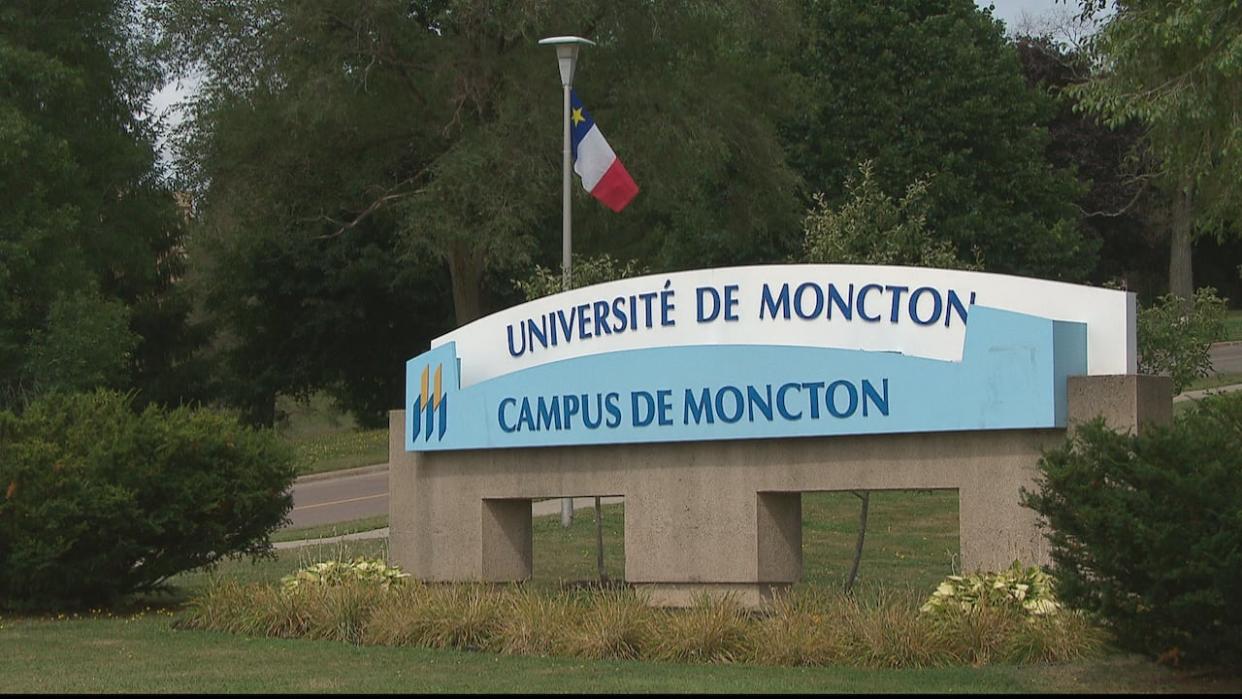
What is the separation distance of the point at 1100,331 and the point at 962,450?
1.40 m

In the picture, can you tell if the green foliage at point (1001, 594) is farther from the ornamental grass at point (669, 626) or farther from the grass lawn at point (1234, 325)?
the grass lawn at point (1234, 325)

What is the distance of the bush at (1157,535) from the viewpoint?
1041 cm

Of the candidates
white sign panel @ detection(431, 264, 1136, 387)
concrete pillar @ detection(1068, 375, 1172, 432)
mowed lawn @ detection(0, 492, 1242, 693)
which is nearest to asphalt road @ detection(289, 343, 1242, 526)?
mowed lawn @ detection(0, 492, 1242, 693)

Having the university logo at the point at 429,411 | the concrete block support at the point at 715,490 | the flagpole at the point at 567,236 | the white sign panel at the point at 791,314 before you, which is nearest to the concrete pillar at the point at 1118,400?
the concrete block support at the point at 715,490

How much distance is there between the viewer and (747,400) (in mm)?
14695

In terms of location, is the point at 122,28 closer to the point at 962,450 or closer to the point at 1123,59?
the point at 1123,59

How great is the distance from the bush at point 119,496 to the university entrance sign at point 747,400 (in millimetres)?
1583

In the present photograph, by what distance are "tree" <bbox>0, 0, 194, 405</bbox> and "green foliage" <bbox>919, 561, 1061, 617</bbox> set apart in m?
25.3

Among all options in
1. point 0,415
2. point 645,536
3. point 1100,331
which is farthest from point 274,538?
point 1100,331

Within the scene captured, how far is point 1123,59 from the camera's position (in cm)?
2312

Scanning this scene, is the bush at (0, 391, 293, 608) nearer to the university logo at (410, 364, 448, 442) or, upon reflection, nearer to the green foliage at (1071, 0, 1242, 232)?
the university logo at (410, 364, 448, 442)

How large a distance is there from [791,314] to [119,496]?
642cm

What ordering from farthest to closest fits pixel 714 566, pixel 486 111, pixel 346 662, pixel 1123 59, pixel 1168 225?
pixel 1168 225
pixel 486 111
pixel 1123 59
pixel 714 566
pixel 346 662

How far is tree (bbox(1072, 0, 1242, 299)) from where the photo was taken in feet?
71.5
